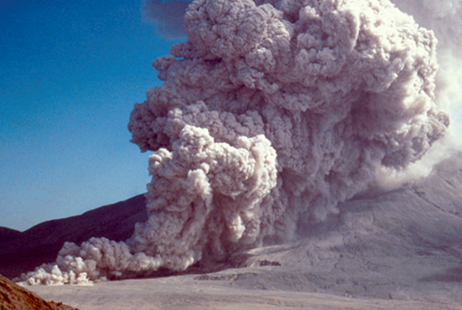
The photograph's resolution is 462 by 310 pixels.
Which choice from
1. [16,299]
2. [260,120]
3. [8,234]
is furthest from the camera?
[8,234]

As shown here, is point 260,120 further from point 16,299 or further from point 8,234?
point 8,234

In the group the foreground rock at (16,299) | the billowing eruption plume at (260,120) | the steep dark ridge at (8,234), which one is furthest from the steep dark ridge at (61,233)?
the foreground rock at (16,299)

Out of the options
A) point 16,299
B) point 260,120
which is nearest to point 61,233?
point 260,120

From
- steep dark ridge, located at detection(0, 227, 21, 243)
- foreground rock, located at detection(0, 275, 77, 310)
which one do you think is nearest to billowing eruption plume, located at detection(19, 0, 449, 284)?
foreground rock, located at detection(0, 275, 77, 310)

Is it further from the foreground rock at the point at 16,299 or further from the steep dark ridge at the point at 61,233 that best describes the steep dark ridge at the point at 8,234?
the foreground rock at the point at 16,299

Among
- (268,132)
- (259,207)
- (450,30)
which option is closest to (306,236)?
(259,207)

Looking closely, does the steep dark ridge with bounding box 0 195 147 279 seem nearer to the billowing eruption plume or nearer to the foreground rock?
the billowing eruption plume
